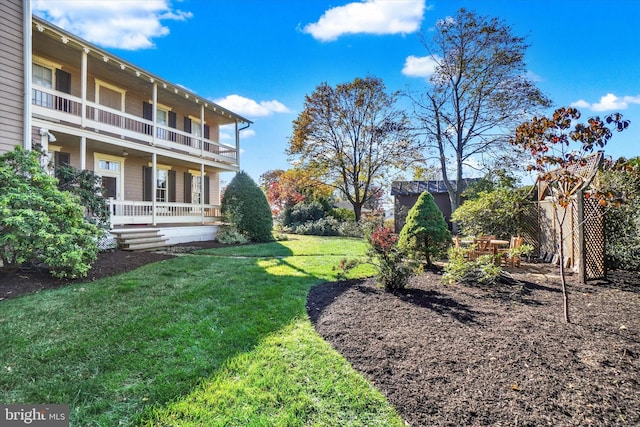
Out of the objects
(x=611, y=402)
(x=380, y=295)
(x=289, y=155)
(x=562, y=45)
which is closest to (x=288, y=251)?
(x=380, y=295)

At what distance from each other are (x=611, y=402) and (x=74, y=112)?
562 inches

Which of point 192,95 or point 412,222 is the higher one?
point 192,95

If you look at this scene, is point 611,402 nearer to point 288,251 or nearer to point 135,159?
point 288,251

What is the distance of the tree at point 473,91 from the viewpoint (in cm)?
1506

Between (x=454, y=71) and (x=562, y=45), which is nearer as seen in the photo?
(x=562, y=45)

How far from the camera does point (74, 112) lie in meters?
10.6

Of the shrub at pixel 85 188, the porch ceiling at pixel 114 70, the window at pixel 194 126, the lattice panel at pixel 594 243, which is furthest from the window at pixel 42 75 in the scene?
the lattice panel at pixel 594 243

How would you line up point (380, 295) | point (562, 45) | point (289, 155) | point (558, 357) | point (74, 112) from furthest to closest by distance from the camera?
point (289, 155) → point (74, 112) → point (562, 45) → point (380, 295) → point (558, 357)

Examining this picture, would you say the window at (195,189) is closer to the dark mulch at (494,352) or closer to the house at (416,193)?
the house at (416,193)

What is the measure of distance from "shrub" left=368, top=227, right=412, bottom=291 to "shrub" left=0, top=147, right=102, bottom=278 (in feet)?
17.6

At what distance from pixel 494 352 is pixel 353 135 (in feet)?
63.6

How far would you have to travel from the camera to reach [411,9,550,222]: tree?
49.4 feet

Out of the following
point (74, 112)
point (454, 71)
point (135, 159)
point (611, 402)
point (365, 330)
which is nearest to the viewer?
point (611, 402)

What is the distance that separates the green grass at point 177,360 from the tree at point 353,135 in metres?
17.0
